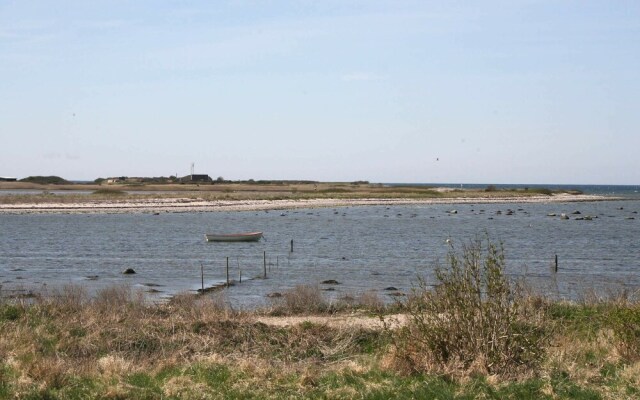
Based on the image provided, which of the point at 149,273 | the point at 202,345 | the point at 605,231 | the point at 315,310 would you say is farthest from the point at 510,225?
the point at 202,345

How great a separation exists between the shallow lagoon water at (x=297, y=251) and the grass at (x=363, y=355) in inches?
114

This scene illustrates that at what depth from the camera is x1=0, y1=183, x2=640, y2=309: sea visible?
3309cm

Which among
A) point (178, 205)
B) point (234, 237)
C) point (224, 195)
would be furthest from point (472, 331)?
point (224, 195)

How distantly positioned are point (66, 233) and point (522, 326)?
61.5 meters

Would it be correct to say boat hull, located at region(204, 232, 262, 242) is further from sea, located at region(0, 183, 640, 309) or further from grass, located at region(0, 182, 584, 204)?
grass, located at region(0, 182, 584, 204)

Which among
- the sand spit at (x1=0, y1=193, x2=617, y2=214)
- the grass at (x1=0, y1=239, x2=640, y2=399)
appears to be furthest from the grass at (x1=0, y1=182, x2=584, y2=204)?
the grass at (x1=0, y1=239, x2=640, y2=399)

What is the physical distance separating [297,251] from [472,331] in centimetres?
4049

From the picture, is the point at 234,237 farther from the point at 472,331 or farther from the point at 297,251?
the point at 472,331

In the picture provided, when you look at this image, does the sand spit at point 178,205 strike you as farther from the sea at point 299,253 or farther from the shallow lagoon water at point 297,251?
the shallow lagoon water at point 297,251

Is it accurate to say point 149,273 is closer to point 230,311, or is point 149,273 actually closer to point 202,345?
point 230,311

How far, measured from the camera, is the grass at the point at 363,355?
1123cm

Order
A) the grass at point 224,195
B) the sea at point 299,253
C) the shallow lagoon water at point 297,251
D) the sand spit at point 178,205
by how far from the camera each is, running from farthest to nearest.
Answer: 1. the grass at point 224,195
2. the sand spit at point 178,205
3. the shallow lagoon water at point 297,251
4. the sea at point 299,253

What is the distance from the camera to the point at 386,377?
12.1 m

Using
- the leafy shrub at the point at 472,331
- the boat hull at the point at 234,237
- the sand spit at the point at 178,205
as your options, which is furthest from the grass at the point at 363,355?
the sand spit at the point at 178,205
